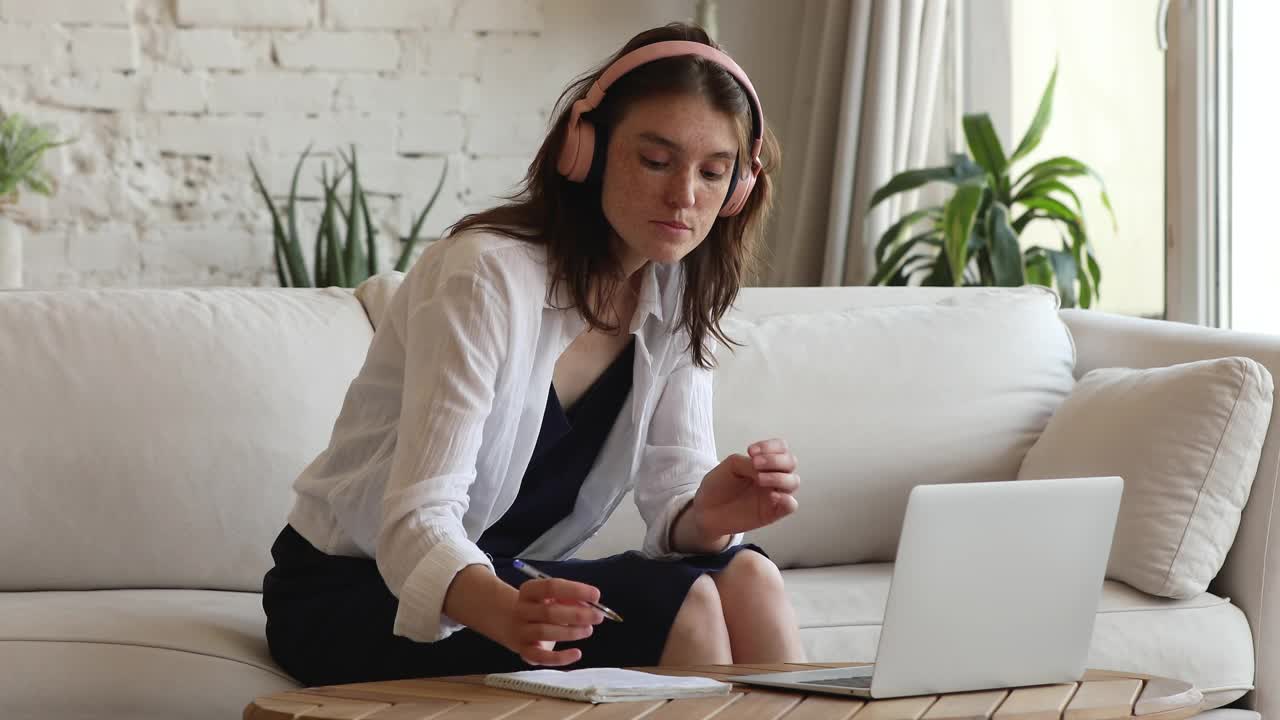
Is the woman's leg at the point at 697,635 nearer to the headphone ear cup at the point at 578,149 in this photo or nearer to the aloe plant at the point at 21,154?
the headphone ear cup at the point at 578,149

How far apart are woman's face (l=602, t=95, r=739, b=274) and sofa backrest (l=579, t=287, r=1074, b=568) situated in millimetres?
720

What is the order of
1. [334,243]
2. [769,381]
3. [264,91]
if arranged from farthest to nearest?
[264,91], [334,243], [769,381]

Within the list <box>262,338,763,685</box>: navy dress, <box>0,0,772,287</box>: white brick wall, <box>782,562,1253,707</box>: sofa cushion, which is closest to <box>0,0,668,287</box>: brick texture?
<box>0,0,772,287</box>: white brick wall

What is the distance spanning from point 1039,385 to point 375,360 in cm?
121

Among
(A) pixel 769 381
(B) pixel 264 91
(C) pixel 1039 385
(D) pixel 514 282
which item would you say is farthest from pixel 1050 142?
(D) pixel 514 282

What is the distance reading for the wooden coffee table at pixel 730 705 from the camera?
39.1 inches

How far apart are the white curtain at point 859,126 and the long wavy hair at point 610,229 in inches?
74.0

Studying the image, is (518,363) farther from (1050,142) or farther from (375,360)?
(1050,142)

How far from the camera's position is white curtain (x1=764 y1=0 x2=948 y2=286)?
3.39 m

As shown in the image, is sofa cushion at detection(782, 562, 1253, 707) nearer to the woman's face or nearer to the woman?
the woman

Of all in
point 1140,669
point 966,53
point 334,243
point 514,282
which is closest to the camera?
point 514,282

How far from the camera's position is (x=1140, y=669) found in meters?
1.79

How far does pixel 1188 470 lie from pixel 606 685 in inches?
45.2

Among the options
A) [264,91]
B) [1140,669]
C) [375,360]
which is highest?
[264,91]
